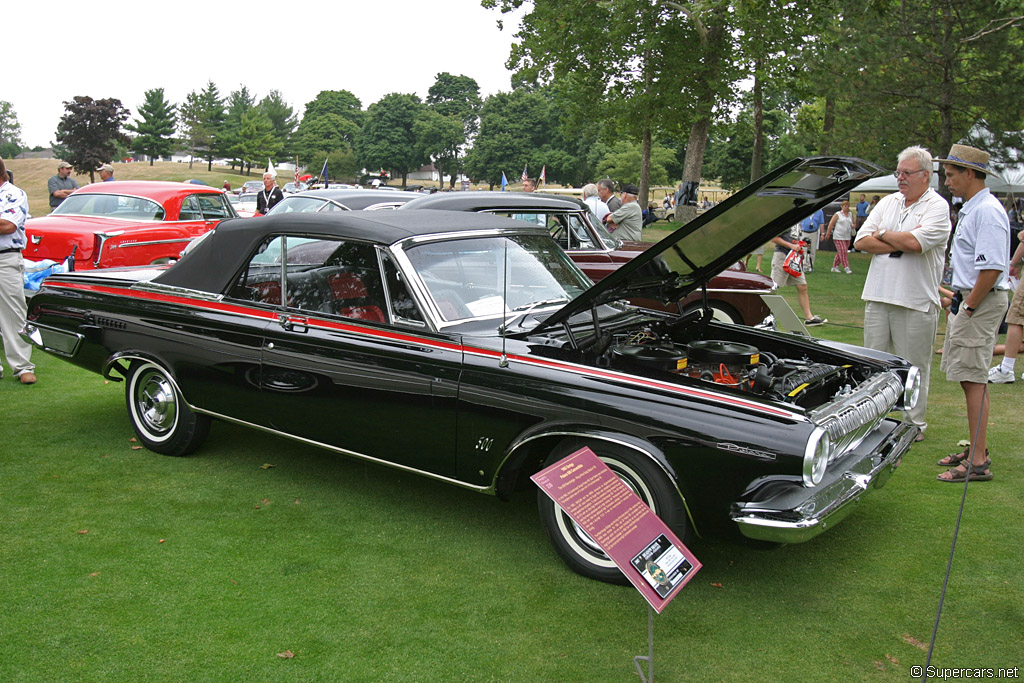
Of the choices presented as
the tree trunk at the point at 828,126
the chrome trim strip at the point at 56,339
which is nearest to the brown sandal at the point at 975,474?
the chrome trim strip at the point at 56,339

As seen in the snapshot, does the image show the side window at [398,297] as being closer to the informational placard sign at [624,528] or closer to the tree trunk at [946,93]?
the informational placard sign at [624,528]

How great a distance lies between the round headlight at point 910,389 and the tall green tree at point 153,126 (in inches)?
4020

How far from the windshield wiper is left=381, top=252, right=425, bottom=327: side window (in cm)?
47

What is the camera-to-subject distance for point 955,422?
6047mm

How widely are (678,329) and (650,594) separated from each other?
231 centimetres

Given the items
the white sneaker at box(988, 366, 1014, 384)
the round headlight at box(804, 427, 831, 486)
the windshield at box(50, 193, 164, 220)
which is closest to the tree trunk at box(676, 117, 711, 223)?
the windshield at box(50, 193, 164, 220)

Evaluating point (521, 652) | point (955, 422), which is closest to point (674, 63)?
point (955, 422)

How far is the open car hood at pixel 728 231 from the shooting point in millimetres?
3377

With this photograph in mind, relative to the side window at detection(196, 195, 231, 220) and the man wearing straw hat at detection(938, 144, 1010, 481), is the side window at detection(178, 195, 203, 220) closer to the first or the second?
the side window at detection(196, 195, 231, 220)

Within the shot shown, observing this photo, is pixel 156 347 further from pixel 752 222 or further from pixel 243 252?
pixel 752 222

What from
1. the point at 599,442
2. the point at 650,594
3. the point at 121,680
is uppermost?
the point at 599,442

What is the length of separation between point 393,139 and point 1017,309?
97.7 metres

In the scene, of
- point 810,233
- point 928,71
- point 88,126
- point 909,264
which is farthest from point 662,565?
point 88,126

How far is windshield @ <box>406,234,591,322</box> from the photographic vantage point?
4.17 metres
